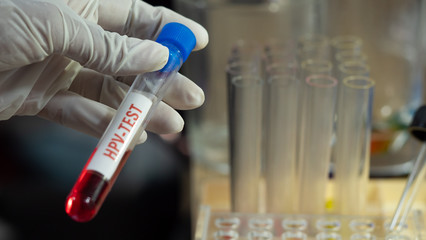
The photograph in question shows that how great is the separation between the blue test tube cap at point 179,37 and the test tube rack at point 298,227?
0.90ft

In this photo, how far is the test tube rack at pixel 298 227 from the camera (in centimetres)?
87

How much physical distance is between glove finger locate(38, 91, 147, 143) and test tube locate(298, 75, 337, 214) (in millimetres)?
280

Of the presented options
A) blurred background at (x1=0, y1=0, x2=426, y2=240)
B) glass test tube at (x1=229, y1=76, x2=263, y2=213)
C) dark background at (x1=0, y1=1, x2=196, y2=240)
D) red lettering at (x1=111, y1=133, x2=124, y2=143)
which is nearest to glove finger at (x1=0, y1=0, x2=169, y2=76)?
red lettering at (x1=111, y1=133, x2=124, y2=143)

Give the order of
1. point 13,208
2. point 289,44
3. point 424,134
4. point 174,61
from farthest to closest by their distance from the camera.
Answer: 1. point 13,208
2. point 289,44
3. point 424,134
4. point 174,61

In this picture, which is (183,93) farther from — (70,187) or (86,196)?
(70,187)

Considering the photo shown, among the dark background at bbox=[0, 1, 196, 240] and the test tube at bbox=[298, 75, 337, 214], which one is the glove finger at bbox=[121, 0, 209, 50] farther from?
the dark background at bbox=[0, 1, 196, 240]

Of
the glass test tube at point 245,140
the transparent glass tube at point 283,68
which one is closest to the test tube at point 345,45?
the transparent glass tube at point 283,68

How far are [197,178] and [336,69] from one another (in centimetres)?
44

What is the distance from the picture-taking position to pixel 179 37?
2.52 ft

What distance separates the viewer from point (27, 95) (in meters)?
0.80

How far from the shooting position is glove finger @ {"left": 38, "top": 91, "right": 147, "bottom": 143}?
80 centimetres

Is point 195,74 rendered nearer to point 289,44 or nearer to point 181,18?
point 289,44

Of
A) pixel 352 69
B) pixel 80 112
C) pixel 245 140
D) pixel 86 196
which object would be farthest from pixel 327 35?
pixel 86 196

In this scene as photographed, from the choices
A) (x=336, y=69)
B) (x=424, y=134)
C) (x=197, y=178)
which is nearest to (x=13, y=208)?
(x=197, y=178)
